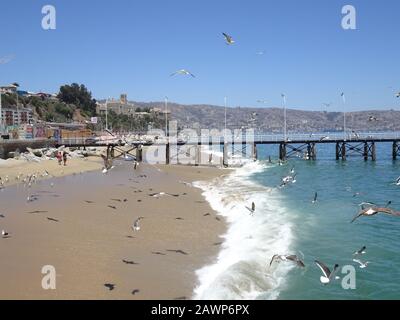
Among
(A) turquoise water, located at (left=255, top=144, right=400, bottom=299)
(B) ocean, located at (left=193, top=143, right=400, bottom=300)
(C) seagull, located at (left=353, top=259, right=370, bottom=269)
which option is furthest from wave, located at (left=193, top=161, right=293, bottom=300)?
(C) seagull, located at (left=353, top=259, right=370, bottom=269)

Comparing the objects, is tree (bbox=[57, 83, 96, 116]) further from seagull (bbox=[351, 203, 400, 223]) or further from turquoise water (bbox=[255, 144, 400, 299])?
Result: seagull (bbox=[351, 203, 400, 223])

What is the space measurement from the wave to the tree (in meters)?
112

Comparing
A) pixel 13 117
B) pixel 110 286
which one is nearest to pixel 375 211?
pixel 110 286

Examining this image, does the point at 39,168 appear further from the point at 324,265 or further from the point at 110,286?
the point at 324,265

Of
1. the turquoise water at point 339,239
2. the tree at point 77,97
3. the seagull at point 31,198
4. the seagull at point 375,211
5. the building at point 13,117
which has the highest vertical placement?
the tree at point 77,97

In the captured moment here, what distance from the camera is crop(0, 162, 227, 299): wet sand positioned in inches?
406

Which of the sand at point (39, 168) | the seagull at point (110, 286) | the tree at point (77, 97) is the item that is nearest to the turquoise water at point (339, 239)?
the seagull at point (110, 286)

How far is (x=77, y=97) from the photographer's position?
427 feet

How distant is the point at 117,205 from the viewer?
69.5 feet

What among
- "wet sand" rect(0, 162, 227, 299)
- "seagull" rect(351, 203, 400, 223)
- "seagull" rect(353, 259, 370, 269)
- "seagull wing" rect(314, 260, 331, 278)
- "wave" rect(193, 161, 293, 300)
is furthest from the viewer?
"seagull" rect(353, 259, 370, 269)

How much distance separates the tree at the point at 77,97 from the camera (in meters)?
129

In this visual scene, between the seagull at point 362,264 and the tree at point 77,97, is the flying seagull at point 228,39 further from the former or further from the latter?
the tree at point 77,97
